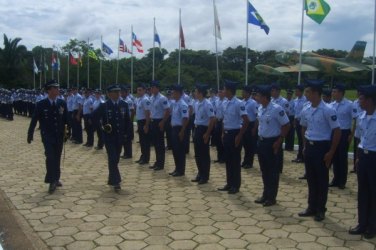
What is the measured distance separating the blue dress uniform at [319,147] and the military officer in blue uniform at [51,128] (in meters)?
3.89

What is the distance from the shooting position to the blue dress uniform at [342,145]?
6.82 metres

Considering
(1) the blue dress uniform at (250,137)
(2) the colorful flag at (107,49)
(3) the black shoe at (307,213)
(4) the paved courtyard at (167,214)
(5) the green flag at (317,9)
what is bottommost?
(4) the paved courtyard at (167,214)

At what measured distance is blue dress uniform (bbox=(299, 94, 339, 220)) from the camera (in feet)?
16.4

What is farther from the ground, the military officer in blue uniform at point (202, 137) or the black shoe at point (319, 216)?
the military officer in blue uniform at point (202, 137)

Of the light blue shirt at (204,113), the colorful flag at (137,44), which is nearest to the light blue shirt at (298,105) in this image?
the light blue shirt at (204,113)

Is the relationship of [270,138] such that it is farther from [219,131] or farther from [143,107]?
[219,131]

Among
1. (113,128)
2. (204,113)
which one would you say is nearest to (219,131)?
(204,113)

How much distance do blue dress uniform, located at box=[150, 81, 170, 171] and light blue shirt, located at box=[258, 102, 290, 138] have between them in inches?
117

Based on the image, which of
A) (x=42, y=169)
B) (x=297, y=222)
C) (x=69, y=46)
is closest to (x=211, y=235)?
(x=297, y=222)

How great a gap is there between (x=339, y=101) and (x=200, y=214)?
3.39m

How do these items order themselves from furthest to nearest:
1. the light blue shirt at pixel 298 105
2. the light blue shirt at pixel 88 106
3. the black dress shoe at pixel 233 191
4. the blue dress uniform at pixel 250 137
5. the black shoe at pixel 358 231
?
the light blue shirt at pixel 88 106, the light blue shirt at pixel 298 105, the blue dress uniform at pixel 250 137, the black dress shoe at pixel 233 191, the black shoe at pixel 358 231

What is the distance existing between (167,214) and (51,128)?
2531mm

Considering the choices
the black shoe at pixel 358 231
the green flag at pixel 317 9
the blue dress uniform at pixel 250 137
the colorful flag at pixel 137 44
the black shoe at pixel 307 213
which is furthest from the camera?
the colorful flag at pixel 137 44

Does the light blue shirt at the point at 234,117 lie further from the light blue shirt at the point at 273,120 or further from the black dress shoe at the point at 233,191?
the black dress shoe at the point at 233,191
